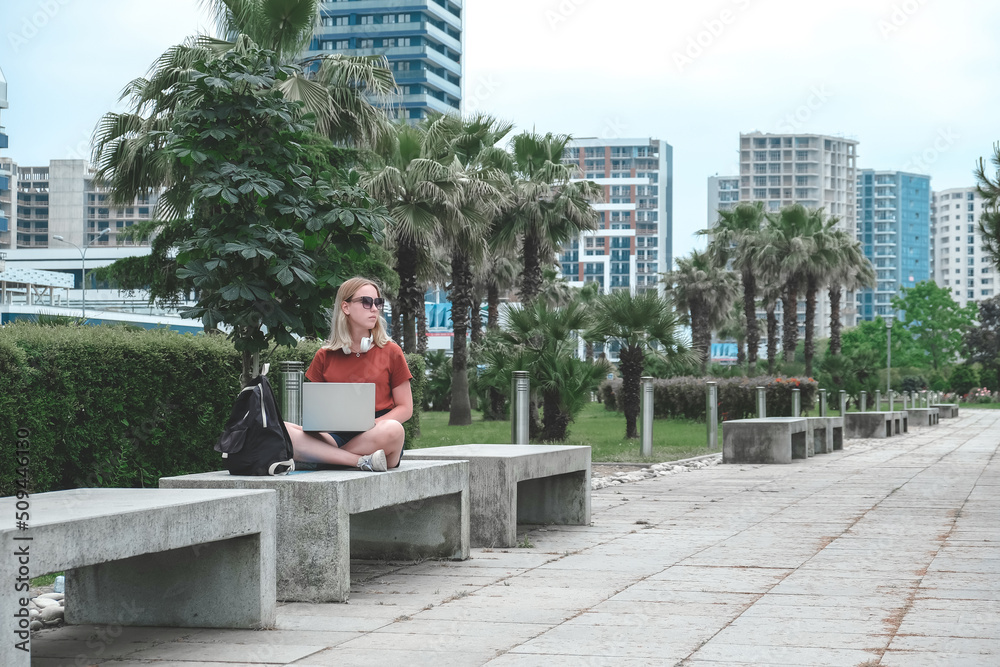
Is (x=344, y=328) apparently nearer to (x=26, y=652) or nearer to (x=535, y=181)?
(x=26, y=652)

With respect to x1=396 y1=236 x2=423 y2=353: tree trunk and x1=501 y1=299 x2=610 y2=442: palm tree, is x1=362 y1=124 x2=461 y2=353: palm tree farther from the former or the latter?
x1=501 y1=299 x2=610 y2=442: palm tree

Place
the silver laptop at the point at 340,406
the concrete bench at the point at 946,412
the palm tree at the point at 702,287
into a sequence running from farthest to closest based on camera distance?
the palm tree at the point at 702,287
the concrete bench at the point at 946,412
the silver laptop at the point at 340,406

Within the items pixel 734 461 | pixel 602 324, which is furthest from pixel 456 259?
pixel 734 461

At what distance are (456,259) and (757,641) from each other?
26.1 metres

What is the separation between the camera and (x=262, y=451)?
5.64m

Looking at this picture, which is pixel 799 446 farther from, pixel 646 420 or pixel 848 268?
pixel 848 268

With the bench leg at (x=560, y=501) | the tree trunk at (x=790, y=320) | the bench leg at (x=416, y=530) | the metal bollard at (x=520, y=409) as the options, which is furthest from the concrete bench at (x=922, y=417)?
the bench leg at (x=416, y=530)

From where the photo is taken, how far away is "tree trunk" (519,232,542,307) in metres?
33.0

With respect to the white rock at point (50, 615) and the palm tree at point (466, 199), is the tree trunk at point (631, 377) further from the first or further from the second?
the white rock at point (50, 615)

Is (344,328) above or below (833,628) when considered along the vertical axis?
above

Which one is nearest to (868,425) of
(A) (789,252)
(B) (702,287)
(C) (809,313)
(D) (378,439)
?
(A) (789,252)

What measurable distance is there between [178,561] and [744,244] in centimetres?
4444

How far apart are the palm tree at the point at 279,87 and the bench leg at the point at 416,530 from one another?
13.9 meters

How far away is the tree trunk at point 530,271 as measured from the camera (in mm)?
33031
